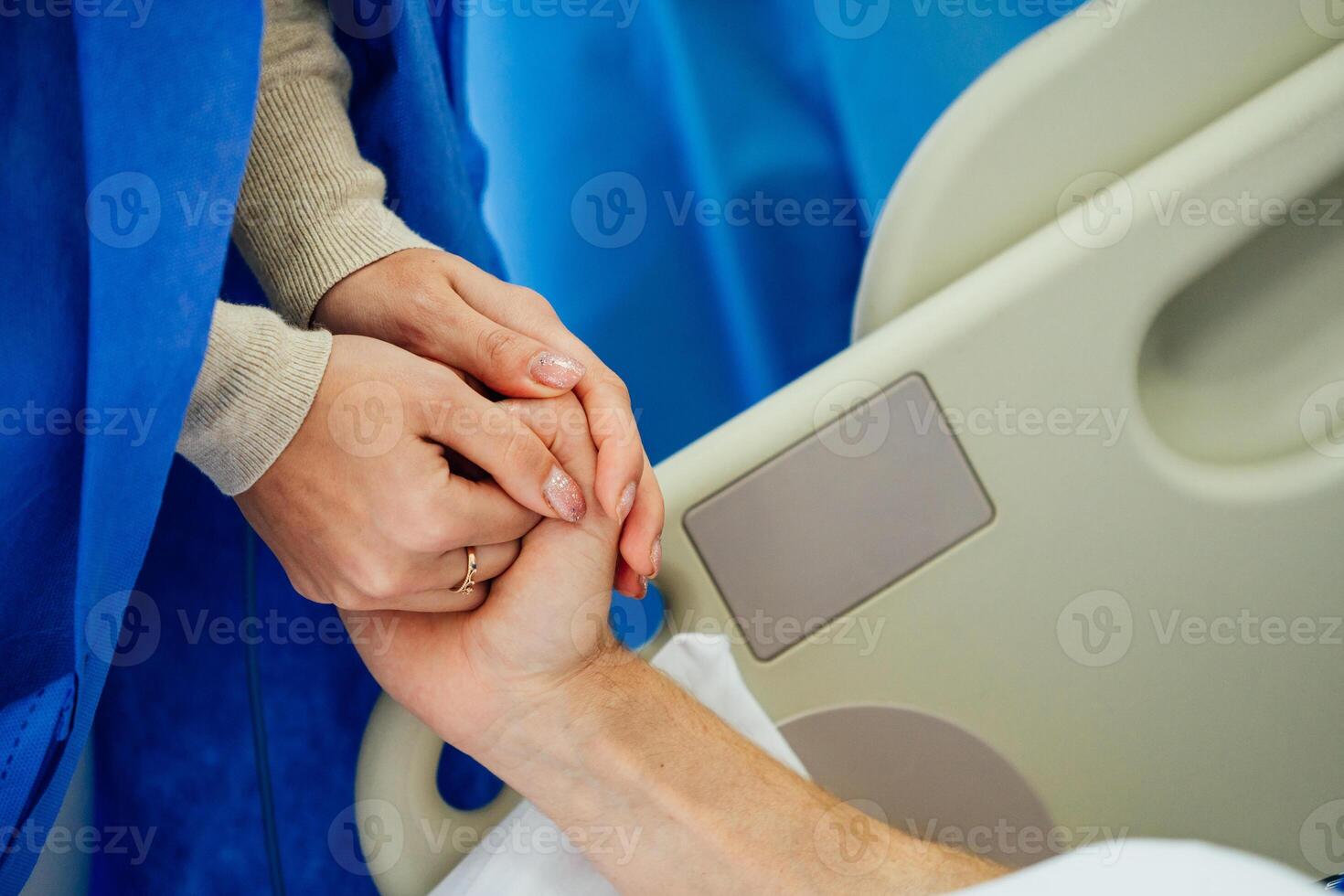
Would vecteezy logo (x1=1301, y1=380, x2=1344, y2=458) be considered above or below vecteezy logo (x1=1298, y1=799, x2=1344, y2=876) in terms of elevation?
above

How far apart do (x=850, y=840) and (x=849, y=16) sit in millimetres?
974

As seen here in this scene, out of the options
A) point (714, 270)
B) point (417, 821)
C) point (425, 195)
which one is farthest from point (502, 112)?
point (417, 821)

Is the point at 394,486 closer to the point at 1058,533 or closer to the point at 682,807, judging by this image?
the point at 682,807

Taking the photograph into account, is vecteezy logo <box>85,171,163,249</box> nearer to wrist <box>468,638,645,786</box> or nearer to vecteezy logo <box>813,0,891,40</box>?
wrist <box>468,638,645,786</box>

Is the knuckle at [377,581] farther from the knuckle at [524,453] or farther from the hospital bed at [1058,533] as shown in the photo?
the hospital bed at [1058,533]

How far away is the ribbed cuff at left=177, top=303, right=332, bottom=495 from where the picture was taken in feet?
2.04

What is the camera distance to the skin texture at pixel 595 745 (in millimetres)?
705

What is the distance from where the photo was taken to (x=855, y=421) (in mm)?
836

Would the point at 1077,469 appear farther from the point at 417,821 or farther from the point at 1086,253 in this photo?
the point at 417,821

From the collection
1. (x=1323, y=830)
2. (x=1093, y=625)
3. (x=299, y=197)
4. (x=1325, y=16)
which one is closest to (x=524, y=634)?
(x=299, y=197)

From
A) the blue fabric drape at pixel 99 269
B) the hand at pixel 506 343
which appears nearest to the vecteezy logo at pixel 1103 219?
the hand at pixel 506 343

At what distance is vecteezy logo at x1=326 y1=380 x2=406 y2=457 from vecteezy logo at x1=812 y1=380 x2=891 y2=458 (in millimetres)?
352

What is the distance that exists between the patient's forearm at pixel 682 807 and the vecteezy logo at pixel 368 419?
0.23 metres

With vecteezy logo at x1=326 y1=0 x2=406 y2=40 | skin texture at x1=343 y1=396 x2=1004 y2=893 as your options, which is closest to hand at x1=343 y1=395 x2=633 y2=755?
skin texture at x1=343 y1=396 x2=1004 y2=893
